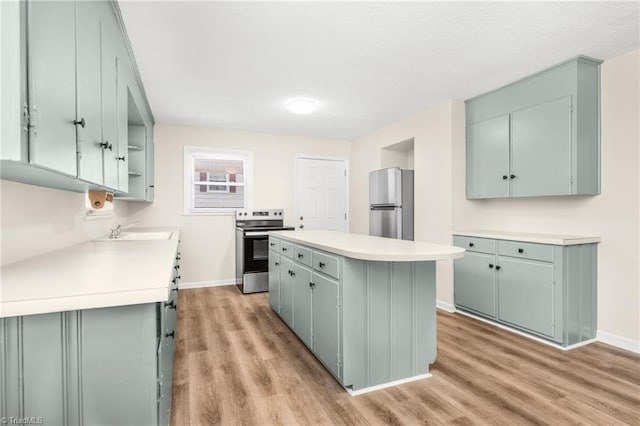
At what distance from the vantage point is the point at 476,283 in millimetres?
3373

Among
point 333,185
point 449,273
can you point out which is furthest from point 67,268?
point 333,185

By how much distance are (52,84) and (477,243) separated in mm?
3465

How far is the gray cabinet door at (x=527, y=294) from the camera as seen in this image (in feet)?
9.04

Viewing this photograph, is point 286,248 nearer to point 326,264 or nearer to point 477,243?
point 326,264

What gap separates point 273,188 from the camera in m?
5.27

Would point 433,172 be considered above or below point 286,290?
above

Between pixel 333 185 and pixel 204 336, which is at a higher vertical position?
pixel 333 185

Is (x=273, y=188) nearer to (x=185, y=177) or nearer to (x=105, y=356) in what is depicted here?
(x=185, y=177)

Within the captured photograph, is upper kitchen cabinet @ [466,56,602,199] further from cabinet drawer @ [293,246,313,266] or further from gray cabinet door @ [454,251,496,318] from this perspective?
cabinet drawer @ [293,246,313,266]

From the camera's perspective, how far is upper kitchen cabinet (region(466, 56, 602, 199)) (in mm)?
2781

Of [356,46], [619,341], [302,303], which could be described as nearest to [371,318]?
[302,303]

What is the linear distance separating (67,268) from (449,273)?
3492mm

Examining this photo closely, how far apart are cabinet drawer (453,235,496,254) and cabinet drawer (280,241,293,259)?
1890 mm

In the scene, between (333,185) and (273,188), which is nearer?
(273,188)
